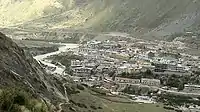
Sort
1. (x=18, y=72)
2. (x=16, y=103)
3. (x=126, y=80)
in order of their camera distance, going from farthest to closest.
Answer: (x=126, y=80), (x=18, y=72), (x=16, y=103)

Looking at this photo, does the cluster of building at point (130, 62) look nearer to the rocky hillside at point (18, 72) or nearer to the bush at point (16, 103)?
the rocky hillside at point (18, 72)

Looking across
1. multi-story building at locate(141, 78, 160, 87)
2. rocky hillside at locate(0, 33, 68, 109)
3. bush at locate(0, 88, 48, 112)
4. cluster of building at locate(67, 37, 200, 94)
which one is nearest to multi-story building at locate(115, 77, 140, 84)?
cluster of building at locate(67, 37, 200, 94)

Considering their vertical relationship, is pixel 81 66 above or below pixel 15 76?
below

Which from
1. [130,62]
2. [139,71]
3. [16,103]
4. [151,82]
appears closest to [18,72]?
[16,103]

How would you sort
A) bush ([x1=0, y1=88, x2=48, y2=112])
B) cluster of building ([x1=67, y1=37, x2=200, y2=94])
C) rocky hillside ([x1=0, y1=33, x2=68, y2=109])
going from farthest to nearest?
cluster of building ([x1=67, y1=37, x2=200, y2=94]), rocky hillside ([x1=0, y1=33, x2=68, y2=109]), bush ([x1=0, y1=88, x2=48, y2=112])

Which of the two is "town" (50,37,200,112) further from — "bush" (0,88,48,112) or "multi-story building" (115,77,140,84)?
"bush" (0,88,48,112)

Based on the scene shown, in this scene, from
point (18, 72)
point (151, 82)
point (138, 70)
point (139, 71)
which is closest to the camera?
point (18, 72)

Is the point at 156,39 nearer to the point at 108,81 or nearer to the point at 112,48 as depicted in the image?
the point at 112,48

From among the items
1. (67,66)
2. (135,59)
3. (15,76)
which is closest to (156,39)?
(135,59)

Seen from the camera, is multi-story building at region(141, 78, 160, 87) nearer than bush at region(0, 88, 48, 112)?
No

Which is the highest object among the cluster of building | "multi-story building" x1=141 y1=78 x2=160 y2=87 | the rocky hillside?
the rocky hillside

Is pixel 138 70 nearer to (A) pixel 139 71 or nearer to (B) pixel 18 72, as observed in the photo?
(A) pixel 139 71
